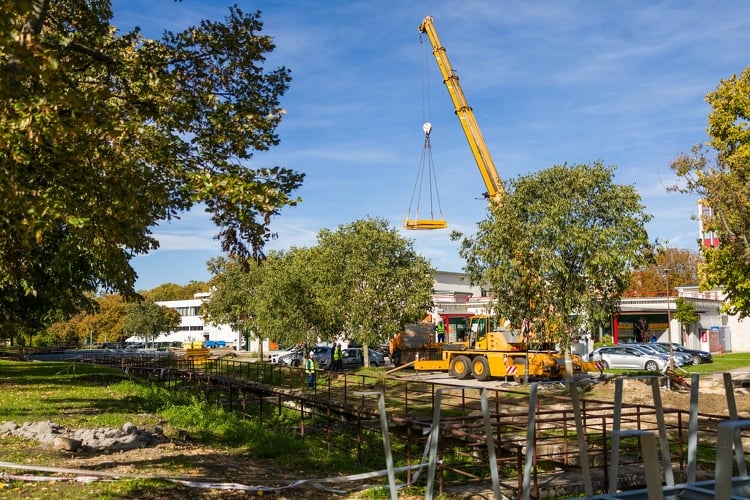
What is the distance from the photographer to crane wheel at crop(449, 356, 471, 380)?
30.1 metres

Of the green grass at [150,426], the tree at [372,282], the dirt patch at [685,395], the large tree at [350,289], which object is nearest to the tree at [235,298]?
the large tree at [350,289]

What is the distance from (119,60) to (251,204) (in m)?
3.51

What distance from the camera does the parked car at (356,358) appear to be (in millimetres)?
43931

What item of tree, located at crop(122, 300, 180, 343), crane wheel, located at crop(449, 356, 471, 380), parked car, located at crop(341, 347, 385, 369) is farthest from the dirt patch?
tree, located at crop(122, 300, 180, 343)

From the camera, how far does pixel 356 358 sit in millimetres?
44656

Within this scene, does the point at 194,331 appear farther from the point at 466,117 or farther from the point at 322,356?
the point at 466,117

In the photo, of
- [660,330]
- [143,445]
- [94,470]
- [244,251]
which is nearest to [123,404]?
[143,445]

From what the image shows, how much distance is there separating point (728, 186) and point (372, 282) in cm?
2026

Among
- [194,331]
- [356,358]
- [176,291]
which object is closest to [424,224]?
[356,358]

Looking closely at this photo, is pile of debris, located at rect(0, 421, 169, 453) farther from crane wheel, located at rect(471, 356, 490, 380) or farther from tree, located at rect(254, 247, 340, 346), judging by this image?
tree, located at rect(254, 247, 340, 346)

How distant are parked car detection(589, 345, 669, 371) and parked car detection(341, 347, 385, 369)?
14.4 meters

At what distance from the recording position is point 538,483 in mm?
11523

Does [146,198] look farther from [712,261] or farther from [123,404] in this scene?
[712,261]

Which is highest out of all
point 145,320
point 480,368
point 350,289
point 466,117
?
point 466,117
